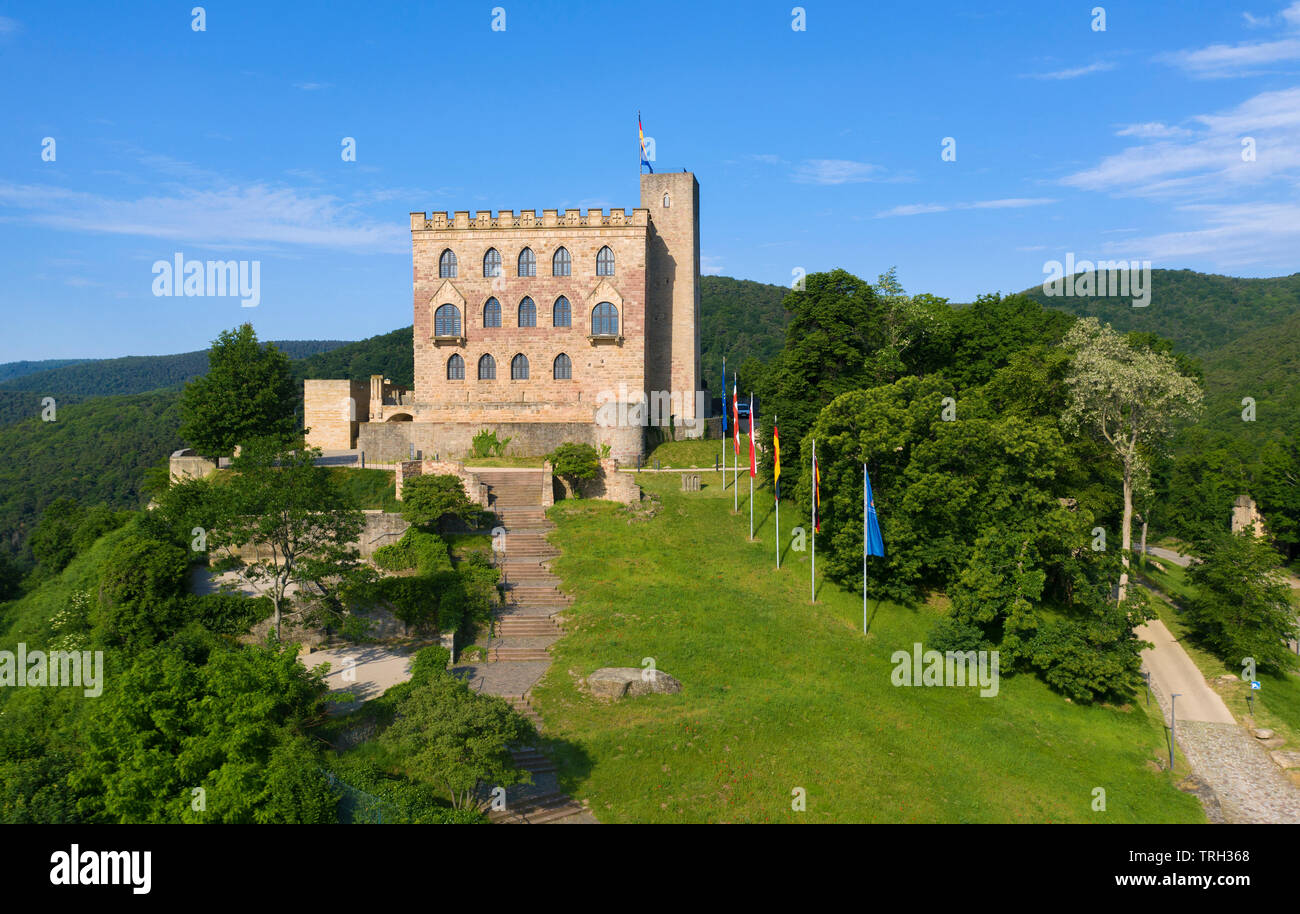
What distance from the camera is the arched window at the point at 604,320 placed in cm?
5045

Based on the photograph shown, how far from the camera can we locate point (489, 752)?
56.9ft

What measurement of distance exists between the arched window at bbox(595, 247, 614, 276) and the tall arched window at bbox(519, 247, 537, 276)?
160 inches

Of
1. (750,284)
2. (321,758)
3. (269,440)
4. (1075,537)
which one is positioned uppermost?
(750,284)

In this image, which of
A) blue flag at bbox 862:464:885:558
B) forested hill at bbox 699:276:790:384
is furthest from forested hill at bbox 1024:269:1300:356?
blue flag at bbox 862:464:885:558

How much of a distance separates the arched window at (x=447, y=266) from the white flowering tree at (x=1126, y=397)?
1431 inches

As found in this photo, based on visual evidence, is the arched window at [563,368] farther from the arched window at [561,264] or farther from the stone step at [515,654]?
the stone step at [515,654]

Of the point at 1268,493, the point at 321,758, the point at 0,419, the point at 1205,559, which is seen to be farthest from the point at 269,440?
the point at 0,419

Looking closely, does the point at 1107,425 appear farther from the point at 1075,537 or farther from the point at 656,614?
the point at 656,614

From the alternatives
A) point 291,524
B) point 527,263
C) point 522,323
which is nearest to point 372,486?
point 291,524

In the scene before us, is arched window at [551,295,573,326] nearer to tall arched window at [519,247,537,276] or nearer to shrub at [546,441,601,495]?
tall arched window at [519,247,537,276]

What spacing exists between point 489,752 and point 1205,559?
35.5m

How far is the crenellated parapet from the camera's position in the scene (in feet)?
164

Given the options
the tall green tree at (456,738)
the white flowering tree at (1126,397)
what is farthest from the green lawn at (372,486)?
the white flowering tree at (1126,397)

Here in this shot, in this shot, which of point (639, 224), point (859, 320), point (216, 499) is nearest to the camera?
point (216, 499)
